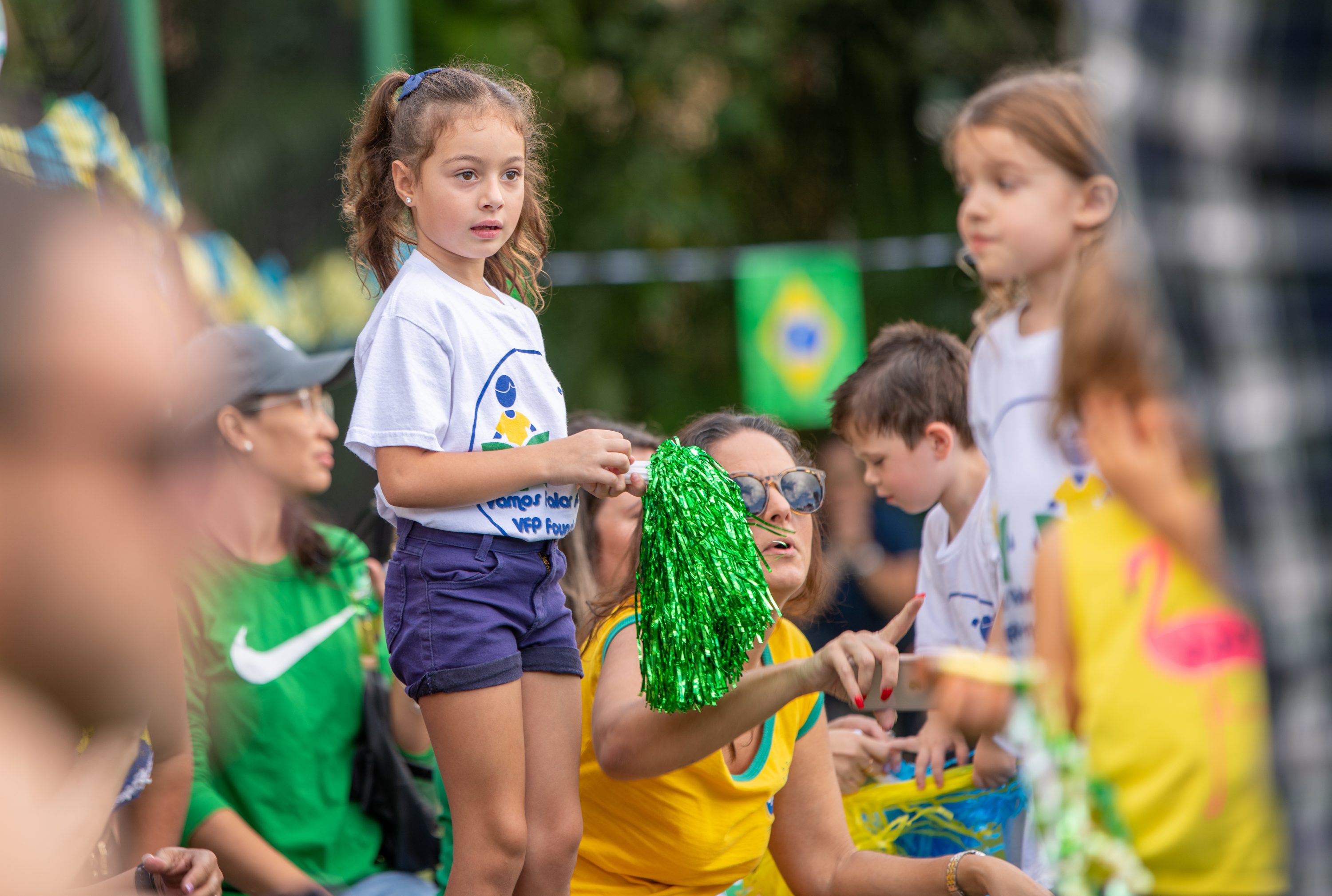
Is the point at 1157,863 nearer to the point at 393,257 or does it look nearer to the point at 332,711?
the point at 393,257

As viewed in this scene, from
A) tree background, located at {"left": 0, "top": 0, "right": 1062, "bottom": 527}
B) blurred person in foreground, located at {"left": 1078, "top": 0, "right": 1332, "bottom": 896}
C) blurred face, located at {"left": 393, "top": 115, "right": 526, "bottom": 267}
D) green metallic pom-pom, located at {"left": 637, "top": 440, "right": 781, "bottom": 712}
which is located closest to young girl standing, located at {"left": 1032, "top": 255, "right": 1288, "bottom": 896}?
blurred person in foreground, located at {"left": 1078, "top": 0, "right": 1332, "bottom": 896}

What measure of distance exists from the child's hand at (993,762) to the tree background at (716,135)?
5.84 metres

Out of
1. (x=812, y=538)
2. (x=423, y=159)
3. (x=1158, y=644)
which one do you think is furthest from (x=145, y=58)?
(x=1158, y=644)

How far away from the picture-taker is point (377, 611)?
3123 mm

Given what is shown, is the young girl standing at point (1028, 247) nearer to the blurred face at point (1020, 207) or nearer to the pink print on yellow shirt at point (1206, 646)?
the blurred face at point (1020, 207)

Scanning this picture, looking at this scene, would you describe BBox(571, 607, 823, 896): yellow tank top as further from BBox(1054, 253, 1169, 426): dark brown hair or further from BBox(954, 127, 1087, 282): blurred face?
BBox(1054, 253, 1169, 426): dark brown hair

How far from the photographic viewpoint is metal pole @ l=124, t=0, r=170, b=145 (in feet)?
16.1

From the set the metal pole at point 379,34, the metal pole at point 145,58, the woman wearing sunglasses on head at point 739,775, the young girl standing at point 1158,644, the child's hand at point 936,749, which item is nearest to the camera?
the young girl standing at point 1158,644

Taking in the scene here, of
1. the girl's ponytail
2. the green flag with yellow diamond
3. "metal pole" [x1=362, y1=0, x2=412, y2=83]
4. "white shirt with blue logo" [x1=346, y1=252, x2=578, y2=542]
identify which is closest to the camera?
"white shirt with blue logo" [x1=346, y1=252, x2=578, y2=542]

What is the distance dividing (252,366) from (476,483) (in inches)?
56.3

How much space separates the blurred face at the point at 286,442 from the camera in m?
3.12

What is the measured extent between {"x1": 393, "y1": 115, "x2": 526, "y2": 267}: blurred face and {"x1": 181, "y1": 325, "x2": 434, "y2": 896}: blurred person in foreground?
2.70ft

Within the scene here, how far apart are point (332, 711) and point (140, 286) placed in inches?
78.3

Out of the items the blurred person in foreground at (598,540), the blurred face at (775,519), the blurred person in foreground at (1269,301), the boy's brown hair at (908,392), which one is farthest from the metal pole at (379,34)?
the blurred person in foreground at (1269,301)
